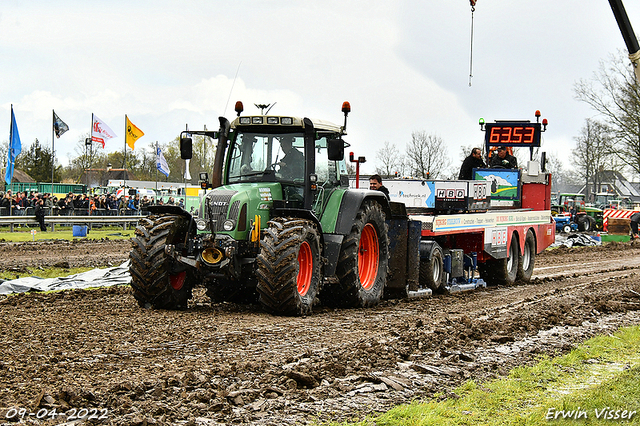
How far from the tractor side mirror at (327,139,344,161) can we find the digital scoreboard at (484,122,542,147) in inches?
372

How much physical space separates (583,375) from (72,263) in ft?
42.9

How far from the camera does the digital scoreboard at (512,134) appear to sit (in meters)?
18.3

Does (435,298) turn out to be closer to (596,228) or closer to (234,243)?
(234,243)

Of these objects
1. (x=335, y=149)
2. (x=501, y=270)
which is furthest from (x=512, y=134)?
(x=335, y=149)

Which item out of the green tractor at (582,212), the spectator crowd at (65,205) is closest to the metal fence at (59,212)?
the spectator crowd at (65,205)

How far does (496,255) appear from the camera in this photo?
49.6 ft

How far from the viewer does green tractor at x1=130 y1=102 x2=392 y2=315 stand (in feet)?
30.0

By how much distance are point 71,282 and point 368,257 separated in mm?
5368

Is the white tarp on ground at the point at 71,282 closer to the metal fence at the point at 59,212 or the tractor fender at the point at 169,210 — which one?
the tractor fender at the point at 169,210

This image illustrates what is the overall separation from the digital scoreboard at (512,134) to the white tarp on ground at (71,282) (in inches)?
378

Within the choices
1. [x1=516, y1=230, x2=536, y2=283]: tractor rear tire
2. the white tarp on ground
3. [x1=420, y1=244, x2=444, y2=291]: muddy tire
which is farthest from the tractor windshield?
[x1=516, y1=230, x2=536, y2=283]: tractor rear tire

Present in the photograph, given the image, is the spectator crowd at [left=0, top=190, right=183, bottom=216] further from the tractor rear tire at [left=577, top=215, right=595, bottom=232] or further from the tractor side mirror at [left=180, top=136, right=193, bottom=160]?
the tractor rear tire at [left=577, top=215, right=595, bottom=232]

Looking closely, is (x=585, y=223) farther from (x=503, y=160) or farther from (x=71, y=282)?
(x=71, y=282)

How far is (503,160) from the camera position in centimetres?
1723
